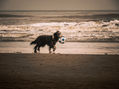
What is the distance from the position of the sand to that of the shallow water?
122 cm

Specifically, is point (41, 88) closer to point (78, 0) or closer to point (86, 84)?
point (86, 84)

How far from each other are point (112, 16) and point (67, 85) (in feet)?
11.6

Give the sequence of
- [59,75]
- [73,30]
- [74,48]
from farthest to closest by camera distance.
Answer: [73,30] → [74,48] → [59,75]

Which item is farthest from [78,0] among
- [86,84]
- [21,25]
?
[86,84]

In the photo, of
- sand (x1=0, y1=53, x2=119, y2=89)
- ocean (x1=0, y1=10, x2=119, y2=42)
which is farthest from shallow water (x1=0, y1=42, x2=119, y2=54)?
sand (x1=0, y1=53, x2=119, y2=89)

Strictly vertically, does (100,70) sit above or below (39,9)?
below

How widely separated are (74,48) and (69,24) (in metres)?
0.77

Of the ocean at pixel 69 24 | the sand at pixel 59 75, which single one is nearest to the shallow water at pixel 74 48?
the ocean at pixel 69 24

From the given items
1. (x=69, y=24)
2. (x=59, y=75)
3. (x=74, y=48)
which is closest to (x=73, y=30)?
(x=69, y=24)

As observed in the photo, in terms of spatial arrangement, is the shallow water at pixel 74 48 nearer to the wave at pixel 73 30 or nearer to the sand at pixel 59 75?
the wave at pixel 73 30

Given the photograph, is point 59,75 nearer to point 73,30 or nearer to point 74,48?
point 74,48

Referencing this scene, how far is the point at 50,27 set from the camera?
5488 mm

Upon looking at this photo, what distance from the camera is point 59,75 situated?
103 inches

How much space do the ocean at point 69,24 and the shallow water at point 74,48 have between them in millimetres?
196
